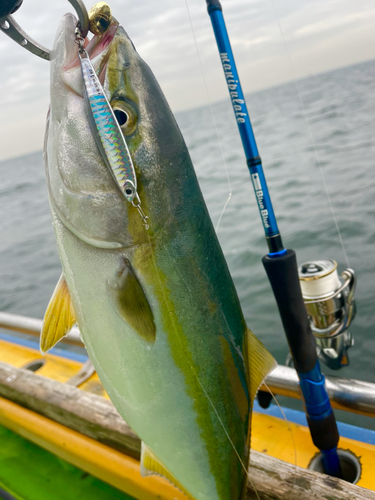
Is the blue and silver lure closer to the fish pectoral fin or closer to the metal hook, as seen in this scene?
the metal hook

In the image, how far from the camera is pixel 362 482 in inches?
68.1

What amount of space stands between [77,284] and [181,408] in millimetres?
380

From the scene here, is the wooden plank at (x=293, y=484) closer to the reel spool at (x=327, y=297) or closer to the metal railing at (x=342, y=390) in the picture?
the metal railing at (x=342, y=390)

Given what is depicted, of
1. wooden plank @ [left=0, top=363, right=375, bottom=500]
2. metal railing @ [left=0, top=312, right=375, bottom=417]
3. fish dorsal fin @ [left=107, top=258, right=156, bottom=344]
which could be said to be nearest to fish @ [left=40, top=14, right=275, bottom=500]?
fish dorsal fin @ [left=107, top=258, right=156, bottom=344]

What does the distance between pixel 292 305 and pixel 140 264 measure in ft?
2.88

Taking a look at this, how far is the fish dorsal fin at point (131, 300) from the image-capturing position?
87cm

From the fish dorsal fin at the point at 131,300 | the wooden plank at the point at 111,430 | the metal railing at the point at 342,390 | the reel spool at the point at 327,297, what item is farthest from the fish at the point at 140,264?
the reel spool at the point at 327,297

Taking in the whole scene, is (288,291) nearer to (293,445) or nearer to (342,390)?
(342,390)

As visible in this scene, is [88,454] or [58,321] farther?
[88,454]

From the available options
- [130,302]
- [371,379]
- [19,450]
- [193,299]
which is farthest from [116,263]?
[371,379]

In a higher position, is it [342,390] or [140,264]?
[140,264]

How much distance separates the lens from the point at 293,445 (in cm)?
200

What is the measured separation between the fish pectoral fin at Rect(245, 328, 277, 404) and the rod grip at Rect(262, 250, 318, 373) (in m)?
0.50

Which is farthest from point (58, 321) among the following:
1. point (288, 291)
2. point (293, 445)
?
point (293, 445)
